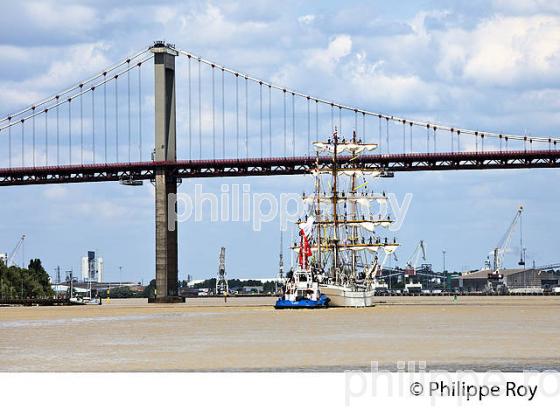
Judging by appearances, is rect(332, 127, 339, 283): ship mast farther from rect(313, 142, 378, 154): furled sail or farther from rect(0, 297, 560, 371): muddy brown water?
rect(0, 297, 560, 371): muddy brown water

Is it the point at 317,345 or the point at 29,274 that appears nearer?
the point at 317,345

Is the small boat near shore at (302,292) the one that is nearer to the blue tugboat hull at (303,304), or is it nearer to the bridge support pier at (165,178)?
the blue tugboat hull at (303,304)

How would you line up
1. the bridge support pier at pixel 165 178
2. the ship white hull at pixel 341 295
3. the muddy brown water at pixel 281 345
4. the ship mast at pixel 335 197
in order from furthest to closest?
the bridge support pier at pixel 165 178 → the ship mast at pixel 335 197 → the ship white hull at pixel 341 295 → the muddy brown water at pixel 281 345

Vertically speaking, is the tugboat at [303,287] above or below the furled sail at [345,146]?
below

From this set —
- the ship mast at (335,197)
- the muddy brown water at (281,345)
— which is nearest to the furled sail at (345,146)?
the ship mast at (335,197)

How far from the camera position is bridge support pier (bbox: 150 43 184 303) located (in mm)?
118875

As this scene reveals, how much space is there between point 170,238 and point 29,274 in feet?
133

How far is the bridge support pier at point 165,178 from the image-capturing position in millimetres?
118875

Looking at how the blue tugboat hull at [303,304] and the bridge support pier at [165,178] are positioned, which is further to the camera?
the bridge support pier at [165,178]

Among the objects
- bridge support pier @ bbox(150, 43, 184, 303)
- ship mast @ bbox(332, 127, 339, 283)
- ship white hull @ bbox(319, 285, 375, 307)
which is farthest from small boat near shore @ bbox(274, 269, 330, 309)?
bridge support pier @ bbox(150, 43, 184, 303)

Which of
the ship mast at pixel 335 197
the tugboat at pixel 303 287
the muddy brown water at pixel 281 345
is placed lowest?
the muddy brown water at pixel 281 345

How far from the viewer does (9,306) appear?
125 meters
